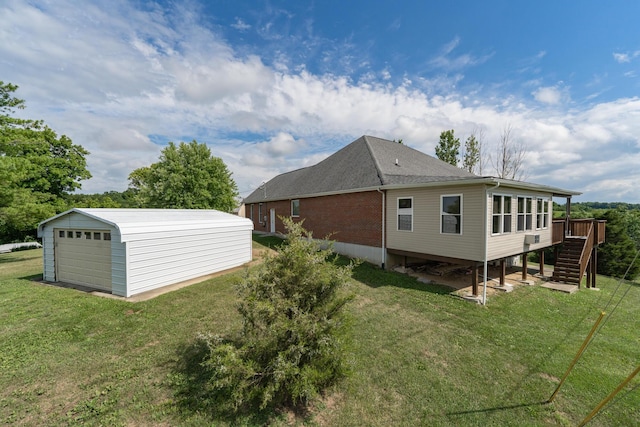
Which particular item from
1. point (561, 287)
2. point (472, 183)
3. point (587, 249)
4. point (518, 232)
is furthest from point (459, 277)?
point (587, 249)

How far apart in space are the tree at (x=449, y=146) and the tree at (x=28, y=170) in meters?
33.5

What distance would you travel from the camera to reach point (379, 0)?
10.4m

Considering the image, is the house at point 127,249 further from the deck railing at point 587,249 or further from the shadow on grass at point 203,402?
the deck railing at point 587,249

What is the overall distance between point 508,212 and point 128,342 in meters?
12.4

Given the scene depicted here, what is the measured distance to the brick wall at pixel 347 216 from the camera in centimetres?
1249

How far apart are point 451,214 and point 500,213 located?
5.70 ft

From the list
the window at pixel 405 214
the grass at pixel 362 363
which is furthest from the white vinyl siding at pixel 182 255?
the window at pixel 405 214

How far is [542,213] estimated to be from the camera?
12.3 meters

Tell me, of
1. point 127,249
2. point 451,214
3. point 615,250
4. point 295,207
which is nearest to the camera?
point 127,249

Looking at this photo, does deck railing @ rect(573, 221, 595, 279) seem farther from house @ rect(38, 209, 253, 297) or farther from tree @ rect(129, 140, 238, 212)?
tree @ rect(129, 140, 238, 212)

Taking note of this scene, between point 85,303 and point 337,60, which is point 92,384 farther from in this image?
point 337,60

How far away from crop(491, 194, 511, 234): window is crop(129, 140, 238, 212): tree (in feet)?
73.1

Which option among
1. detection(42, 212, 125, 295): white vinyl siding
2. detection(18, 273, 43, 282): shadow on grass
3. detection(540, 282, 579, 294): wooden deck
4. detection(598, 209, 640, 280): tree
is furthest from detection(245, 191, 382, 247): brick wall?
detection(598, 209, 640, 280): tree

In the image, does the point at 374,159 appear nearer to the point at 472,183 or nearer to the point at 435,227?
the point at 435,227
